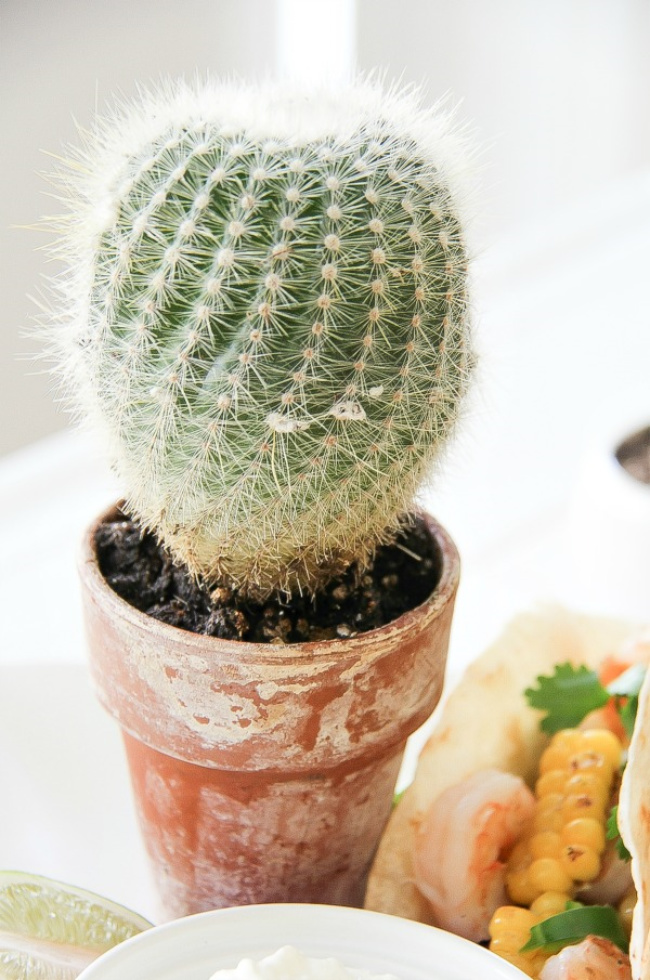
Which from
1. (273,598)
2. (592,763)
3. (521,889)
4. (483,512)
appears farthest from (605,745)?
(483,512)

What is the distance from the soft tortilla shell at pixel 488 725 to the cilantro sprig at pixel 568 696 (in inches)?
0.6

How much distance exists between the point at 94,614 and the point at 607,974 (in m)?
0.37

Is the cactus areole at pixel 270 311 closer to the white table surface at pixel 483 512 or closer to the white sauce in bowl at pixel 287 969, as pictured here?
the white table surface at pixel 483 512

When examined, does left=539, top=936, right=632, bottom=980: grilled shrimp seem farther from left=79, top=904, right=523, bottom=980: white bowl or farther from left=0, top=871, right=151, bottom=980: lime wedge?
left=0, top=871, right=151, bottom=980: lime wedge

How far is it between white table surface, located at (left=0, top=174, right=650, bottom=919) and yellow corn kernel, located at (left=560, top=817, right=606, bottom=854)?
235 millimetres

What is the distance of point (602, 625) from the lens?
36.7 inches

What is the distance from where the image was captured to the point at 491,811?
0.73 metres

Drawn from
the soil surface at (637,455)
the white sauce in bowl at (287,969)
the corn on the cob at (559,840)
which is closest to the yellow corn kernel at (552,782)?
the corn on the cob at (559,840)

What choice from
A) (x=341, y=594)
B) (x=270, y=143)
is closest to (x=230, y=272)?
(x=270, y=143)

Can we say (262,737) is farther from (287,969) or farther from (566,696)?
(566,696)

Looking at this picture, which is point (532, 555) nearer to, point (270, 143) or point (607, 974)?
point (607, 974)

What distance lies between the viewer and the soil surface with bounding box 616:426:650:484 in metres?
1.16

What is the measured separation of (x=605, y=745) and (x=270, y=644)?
0.31 metres

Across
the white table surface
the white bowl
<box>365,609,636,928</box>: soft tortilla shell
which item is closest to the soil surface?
the white table surface
